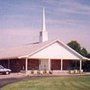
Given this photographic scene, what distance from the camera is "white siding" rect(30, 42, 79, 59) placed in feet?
173

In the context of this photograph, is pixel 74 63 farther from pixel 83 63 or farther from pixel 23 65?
pixel 23 65

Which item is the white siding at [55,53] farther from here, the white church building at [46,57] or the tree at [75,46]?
the tree at [75,46]

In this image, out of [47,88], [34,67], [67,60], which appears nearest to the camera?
[47,88]

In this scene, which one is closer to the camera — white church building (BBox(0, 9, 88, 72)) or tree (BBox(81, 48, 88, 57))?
white church building (BBox(0, 9, 88, 72))

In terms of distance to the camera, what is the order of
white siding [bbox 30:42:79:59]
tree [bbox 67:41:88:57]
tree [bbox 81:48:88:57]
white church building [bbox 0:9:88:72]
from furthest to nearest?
tree [bbox 67:41:88:57], tree [bbox 81:48:88:57], white siding [bbox 30:42:79:59], white church building [bbox 0:9:88:72]

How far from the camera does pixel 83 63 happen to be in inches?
2397

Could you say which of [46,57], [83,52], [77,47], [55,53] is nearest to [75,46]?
[77,47]

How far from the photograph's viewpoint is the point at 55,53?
54.1 m

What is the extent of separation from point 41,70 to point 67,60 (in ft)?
27.0

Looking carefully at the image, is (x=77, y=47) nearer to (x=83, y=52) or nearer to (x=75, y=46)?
(x=75, y=46)

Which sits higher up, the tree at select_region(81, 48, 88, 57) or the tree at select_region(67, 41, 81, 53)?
the tree at select_region(67, 41, 81, 53)

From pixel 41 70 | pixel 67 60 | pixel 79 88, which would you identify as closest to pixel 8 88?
pixel 79 88

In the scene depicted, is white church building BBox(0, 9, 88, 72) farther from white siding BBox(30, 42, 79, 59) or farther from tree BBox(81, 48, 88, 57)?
tree BBox(81, 48, 88, 57)

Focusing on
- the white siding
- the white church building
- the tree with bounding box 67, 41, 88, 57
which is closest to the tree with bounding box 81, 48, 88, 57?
the tree with bounding box 67, 41, 88, 57
